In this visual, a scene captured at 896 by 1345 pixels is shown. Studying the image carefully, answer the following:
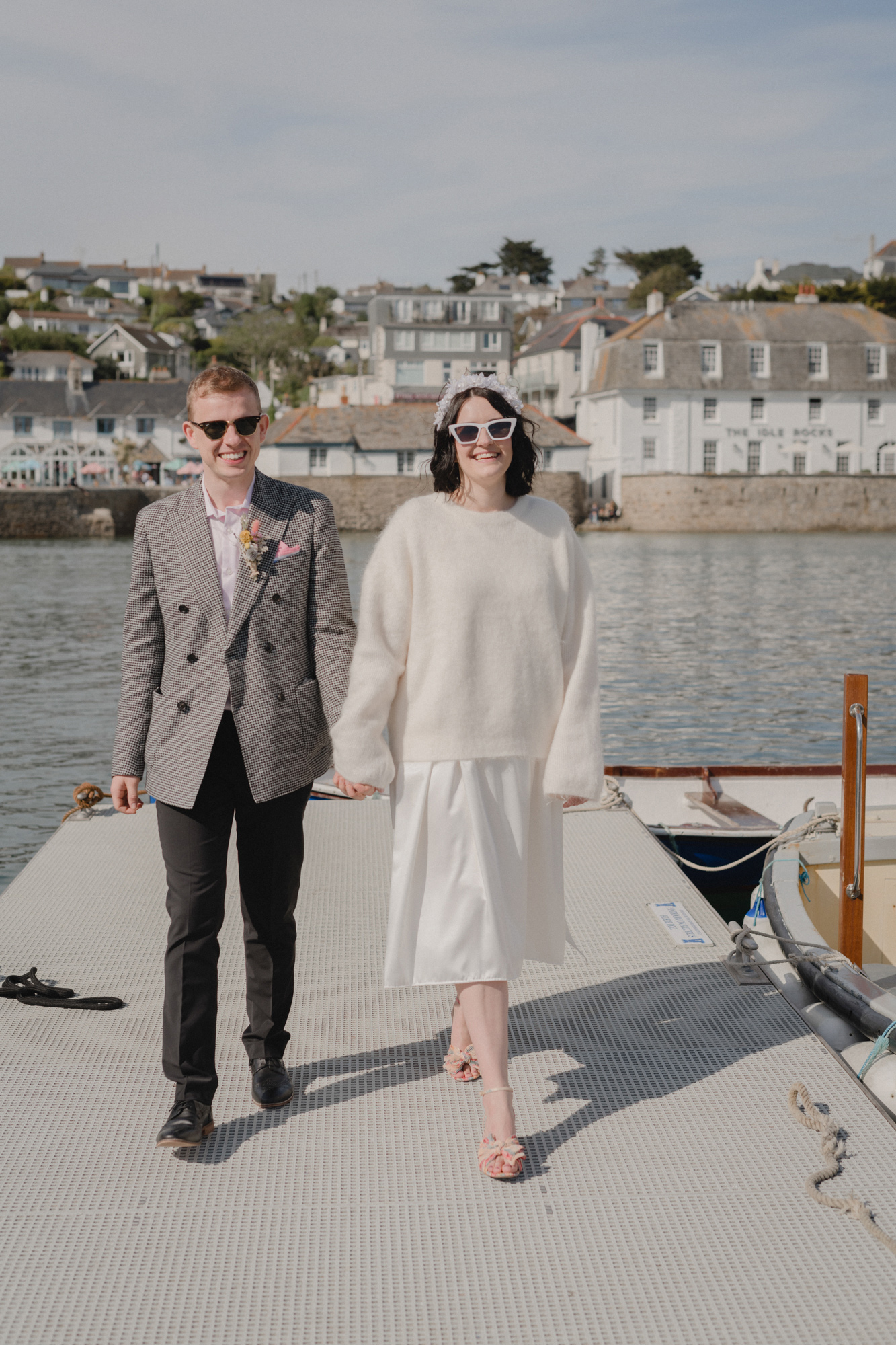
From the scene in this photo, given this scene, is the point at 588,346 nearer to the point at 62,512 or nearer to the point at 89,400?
the point at 62,512

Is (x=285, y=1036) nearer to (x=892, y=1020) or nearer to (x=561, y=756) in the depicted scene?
(x=561, y=756)

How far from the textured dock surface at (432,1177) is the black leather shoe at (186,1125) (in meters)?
0.05

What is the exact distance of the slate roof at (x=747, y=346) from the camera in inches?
2625

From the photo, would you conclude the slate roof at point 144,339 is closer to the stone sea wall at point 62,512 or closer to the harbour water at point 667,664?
the stone sea wall at point 62,512

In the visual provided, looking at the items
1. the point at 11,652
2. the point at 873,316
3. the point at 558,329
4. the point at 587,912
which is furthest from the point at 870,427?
the point at 587,912

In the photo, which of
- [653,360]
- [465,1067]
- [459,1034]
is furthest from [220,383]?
[653,360]

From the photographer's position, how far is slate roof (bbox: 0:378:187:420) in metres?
83.2

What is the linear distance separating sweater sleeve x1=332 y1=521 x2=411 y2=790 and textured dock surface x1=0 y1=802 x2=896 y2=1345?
1.06 m

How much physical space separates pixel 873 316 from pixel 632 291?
185 ft

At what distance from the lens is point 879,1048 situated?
4.49 meters

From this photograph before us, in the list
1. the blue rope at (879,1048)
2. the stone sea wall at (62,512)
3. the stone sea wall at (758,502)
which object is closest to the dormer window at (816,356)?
the stone sea wall at (758,502)

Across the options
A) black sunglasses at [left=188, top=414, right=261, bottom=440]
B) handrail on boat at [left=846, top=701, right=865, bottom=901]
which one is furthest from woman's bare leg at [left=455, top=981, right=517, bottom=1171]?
handrail on boat at [left=846, top=701, right=865, bottom=901]

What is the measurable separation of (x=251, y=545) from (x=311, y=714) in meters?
0.49

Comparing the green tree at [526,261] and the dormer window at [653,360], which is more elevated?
the green tree at [526,261]
